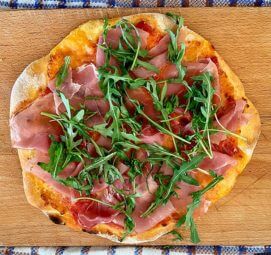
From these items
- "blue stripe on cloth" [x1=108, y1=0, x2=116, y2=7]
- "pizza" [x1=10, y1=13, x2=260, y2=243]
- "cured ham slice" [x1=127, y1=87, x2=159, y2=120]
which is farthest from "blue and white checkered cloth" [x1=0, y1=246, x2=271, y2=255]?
"blue stripe on cloth" [x1=108, y1=0, x2=116, y2=7]

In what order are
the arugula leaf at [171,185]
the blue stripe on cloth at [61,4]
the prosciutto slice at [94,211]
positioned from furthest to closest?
the blue stripe on cloth at [61,4], the prosciutto slice at [94,211], the arugula leaf at [171,185]

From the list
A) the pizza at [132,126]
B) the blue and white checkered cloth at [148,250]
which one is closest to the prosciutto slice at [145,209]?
the pizza at [132,126]

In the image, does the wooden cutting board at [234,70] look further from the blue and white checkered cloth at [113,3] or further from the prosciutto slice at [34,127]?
the prosciutto slice at [34,127]

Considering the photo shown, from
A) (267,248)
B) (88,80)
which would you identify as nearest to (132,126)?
(88,80)

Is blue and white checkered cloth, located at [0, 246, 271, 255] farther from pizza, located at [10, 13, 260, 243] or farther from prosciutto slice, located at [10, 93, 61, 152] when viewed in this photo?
prosciutto slice, located at [10, 93, 61, 152]

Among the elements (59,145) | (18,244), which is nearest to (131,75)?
(59,145)

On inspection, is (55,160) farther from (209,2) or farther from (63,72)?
(209,2)
